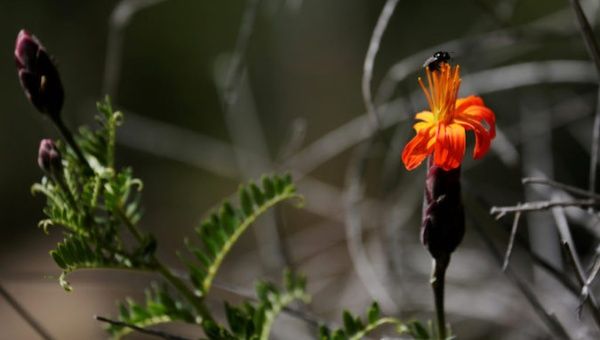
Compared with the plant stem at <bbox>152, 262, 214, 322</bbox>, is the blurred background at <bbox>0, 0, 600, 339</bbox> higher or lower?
higher

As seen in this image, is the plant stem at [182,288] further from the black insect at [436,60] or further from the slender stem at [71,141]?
the black insect at [436,60]

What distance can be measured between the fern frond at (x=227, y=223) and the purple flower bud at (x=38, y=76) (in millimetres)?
234

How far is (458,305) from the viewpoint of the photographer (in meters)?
1.87

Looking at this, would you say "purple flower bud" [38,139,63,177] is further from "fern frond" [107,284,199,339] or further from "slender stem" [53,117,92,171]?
"fern frond" [107,284,199,339]

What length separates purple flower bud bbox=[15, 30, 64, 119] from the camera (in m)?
1.04

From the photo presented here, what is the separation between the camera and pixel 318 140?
2.68 meters

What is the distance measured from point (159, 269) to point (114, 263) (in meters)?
0.06

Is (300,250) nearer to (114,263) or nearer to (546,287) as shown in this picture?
(546,287)

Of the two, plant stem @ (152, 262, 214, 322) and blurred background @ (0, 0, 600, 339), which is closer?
plant stem @ (152, 262, 214, 322)

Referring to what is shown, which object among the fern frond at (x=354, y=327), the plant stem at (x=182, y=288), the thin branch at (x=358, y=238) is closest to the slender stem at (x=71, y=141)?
the plant stem at (x=182, y=288)

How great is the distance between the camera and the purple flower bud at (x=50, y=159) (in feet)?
3.34

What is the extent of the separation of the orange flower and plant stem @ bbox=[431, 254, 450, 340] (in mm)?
146

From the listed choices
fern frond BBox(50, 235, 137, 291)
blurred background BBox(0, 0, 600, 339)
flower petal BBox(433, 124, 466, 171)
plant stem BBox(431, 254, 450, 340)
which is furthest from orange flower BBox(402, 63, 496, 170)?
fern frond BBox(50, 235, 137, 291)

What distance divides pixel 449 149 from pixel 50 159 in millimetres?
437
